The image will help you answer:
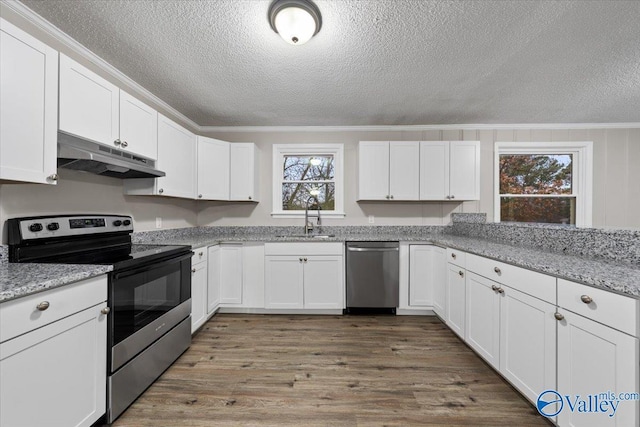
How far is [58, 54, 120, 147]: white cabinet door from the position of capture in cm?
152

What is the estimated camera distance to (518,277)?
160cm

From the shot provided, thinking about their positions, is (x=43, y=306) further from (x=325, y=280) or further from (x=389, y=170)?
(x=389, y=170)

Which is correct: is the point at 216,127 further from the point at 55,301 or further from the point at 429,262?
the point at 429,262

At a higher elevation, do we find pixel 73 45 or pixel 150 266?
pixel 73 45

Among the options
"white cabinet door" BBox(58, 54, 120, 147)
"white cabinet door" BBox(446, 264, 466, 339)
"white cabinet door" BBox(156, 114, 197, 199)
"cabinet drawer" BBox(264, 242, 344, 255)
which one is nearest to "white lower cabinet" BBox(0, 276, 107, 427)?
"white cabinet door" BBox(58, 54, 120, 147)

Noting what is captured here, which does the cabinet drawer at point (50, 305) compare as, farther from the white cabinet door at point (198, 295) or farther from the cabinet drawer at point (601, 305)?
the cabinet drawer at point (601, 305)

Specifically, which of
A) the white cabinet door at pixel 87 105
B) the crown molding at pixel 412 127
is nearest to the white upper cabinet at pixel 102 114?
the white cabinet door at pixel 87 105

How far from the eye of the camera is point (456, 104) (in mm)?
2908

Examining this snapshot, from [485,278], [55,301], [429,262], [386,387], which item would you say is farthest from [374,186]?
[55,301]

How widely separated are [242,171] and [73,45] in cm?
181

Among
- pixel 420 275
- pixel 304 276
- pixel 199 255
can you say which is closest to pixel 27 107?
pixel 199 255

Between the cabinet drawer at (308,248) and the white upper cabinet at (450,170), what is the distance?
134 centimetres

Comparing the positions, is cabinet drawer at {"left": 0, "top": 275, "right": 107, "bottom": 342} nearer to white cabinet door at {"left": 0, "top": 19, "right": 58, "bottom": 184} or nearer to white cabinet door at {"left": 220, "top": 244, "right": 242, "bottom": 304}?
white cabinet door at {"left": 0, "top": 19, "right": 58, "bottom": 184}

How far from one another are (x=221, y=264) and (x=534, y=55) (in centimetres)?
346
